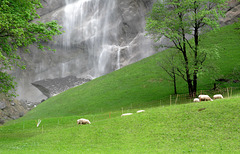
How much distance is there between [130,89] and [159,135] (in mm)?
36650

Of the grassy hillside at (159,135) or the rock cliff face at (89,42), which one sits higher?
the rock cliff face at (89,42)

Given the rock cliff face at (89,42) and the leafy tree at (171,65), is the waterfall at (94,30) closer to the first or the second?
the rock cliff face at (89,42)

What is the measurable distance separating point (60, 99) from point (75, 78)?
1383 inches

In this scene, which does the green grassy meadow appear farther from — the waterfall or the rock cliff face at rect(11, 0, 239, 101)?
the waterfall

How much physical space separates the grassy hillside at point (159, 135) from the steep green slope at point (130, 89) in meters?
20.7

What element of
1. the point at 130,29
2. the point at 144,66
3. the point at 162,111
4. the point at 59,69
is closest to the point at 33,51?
the point at 59,69

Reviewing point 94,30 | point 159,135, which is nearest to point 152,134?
point 159,135

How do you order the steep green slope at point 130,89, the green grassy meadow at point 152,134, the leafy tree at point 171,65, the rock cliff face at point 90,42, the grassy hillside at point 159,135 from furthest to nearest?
the rock cliff face at point 90,42
the steep green slope at point 130,89
the leafy tree at point 171,65
the green grassy meadow at point 152,134
the grassy hillside at point 159,135

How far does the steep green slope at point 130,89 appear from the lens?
49.1 m

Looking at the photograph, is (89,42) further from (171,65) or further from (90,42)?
(171,65)

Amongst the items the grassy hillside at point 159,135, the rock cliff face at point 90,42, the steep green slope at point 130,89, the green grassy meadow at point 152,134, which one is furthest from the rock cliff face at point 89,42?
the grassy hillside at point 159,135

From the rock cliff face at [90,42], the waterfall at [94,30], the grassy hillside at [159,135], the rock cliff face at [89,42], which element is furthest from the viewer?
the waterfall at [94,30]

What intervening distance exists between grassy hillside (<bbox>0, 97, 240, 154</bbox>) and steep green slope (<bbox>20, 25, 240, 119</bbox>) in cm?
2065

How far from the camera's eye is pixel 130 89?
184 feet
